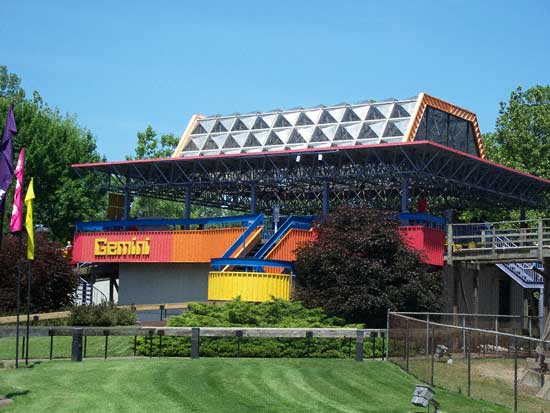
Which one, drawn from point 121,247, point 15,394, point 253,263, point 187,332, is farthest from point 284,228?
point 15,394

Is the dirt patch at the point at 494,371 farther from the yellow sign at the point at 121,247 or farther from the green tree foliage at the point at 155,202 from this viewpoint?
the green tree foliage at the point at 155,202

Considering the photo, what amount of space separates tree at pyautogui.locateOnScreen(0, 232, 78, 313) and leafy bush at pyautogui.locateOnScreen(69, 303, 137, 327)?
20.7 ft

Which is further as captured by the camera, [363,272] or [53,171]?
[53,171]

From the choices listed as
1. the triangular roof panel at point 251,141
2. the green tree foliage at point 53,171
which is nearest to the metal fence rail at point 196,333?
the triangular roof panel at point 251,141

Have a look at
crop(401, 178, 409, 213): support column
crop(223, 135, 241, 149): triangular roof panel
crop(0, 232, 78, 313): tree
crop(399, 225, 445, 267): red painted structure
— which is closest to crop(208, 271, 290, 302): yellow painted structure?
crop(399, 225, 445, 267): red painted structure

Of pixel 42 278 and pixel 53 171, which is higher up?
pixel 53 171

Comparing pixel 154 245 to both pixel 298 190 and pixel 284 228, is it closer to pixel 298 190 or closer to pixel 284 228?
pixel 284 228

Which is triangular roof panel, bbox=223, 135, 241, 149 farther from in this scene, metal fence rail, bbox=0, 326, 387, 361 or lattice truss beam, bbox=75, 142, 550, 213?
metal fence rail, bbox=0, 326, 387, 361

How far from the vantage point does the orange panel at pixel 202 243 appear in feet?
152

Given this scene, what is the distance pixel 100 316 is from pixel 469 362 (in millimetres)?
17135

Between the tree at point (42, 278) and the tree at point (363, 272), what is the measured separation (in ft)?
38.0

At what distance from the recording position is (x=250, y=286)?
40312 mm

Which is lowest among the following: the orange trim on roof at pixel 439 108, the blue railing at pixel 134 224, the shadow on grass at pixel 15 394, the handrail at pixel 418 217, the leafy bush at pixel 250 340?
the shadow on grass at pixel 15 394

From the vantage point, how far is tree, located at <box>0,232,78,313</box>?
4325 centimetres
